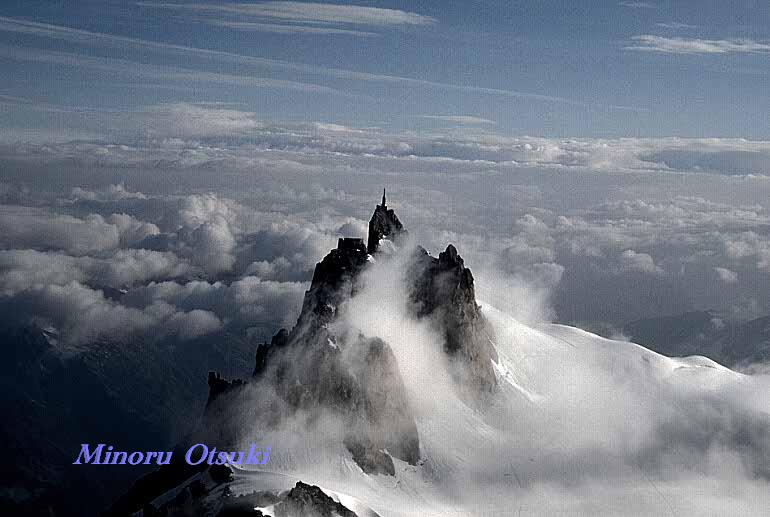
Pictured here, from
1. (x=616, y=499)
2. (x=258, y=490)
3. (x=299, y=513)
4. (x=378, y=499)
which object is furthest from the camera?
(x=616, y=499)

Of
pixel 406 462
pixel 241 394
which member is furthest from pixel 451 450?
pixel 241 394

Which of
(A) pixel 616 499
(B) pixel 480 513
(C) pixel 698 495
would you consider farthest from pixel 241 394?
(C) pixel 698 495

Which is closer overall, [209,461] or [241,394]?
[209,461]

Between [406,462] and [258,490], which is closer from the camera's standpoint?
[258,490]

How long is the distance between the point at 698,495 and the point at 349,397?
85529 millimetres

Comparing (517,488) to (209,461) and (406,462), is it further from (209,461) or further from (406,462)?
(209,461)

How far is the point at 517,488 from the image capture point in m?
190

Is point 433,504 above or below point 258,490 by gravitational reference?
below

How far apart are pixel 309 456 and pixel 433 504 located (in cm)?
2860

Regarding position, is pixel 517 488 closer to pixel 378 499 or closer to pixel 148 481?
pixel 378 499

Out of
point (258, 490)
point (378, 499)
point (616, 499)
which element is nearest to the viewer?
point (258, 490)

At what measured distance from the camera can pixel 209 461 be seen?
172 m

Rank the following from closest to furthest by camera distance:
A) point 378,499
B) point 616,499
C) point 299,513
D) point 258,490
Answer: point 299,513 < point 258,490 < point 378,499 < point 616,499

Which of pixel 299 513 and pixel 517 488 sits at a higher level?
pixel 299 513
